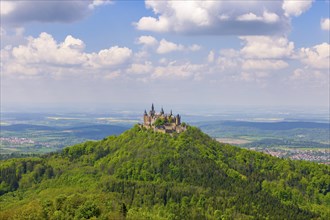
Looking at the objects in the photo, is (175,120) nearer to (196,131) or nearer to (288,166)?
(196,131)

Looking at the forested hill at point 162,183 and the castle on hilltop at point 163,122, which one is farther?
the castle on hilltop at point 163,122

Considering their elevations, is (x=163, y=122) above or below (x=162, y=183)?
above

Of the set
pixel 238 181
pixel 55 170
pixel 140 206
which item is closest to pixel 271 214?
pixel 238 181

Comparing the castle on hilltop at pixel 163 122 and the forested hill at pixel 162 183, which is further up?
the castle on hilltop at pixel 163 122

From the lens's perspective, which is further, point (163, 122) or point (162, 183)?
point (163, 122)
